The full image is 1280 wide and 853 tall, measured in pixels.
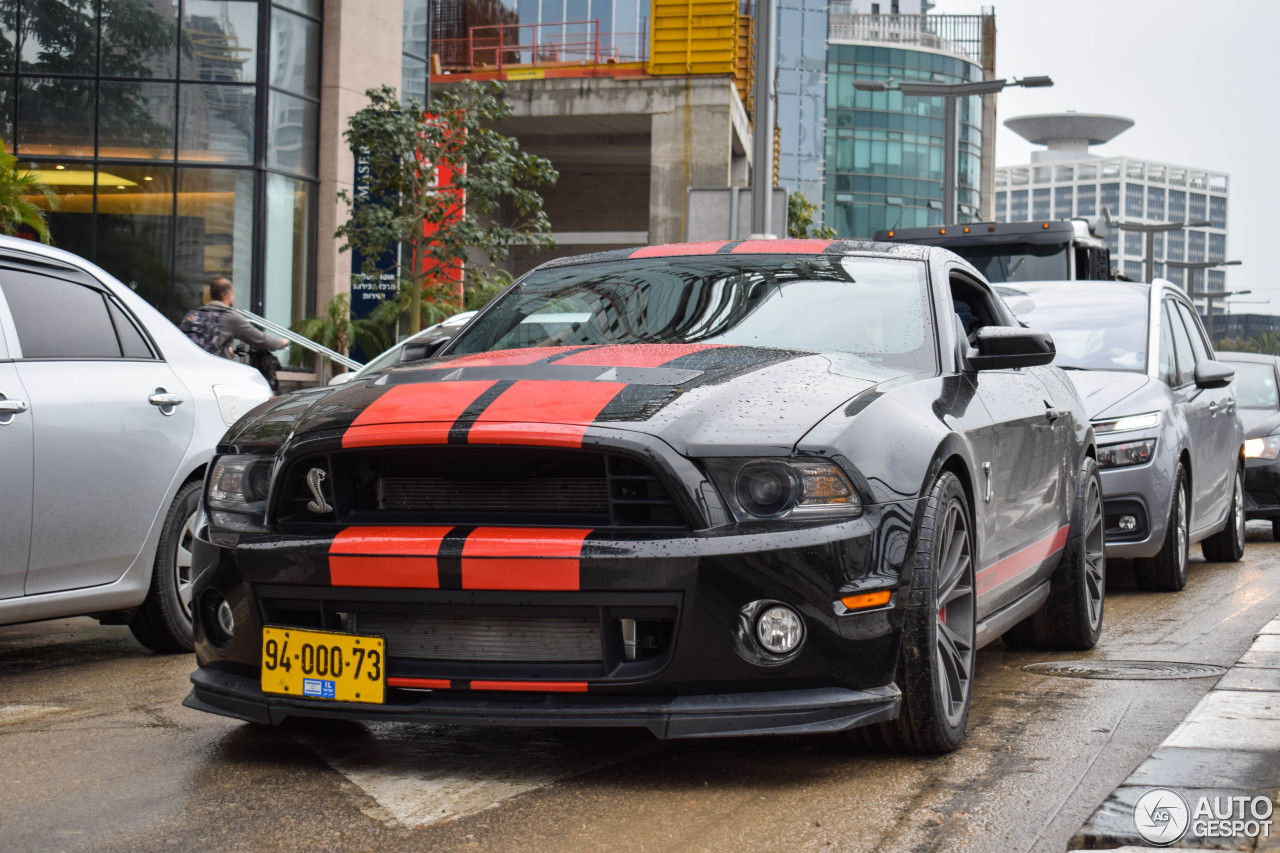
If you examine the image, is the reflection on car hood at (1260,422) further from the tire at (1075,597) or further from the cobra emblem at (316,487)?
the cobra emblem at (316,487)

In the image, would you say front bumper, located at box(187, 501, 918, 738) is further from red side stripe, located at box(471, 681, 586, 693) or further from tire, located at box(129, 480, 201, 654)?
tire, located at box(129, 480, 201, 654)

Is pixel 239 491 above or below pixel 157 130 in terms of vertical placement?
below

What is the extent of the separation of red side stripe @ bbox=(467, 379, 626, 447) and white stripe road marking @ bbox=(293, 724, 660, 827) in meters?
0.86

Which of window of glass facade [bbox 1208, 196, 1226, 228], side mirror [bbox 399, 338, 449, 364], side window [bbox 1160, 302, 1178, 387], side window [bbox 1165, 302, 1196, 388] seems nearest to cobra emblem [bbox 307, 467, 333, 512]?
side mirror [bbox 399, 338, 449, 364]

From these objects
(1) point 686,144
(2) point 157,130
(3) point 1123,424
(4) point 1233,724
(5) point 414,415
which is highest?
(1) point 686,144

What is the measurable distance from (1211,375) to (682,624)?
5.99m

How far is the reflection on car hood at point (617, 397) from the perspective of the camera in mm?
3799

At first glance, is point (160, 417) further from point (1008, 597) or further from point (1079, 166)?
point (1079, 166)

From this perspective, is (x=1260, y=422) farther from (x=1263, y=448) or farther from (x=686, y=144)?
(x=686, y=144)

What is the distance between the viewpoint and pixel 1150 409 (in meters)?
8.37

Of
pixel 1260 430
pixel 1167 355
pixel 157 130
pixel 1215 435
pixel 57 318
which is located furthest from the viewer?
pixel 157 130

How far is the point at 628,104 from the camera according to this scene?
32.8 m

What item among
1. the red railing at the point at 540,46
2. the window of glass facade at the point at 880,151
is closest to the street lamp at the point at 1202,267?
the window of glass facade at the point at 880,151

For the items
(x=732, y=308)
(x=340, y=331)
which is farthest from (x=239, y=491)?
(x=340, y=331)
